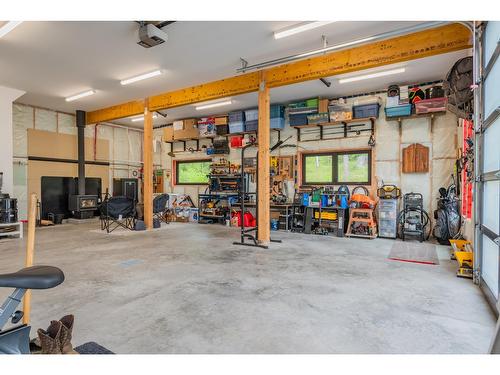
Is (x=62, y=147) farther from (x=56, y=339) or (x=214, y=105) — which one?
(x=56, y=339)

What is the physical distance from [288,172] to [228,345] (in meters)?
6.50

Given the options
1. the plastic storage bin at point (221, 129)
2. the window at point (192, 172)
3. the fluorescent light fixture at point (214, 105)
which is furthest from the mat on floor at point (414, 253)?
the window at point (192, 172)

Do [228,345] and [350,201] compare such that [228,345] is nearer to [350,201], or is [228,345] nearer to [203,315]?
[203,315]

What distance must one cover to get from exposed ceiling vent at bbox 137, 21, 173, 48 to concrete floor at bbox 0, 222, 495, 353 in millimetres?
3337

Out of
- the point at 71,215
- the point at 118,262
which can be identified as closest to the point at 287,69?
the point at 118,262

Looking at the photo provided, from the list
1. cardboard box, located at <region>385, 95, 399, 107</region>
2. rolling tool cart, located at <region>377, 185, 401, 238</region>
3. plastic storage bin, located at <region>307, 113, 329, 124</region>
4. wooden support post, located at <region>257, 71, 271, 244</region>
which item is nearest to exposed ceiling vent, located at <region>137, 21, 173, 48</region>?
wooden support post, located at <region>257, 71, 271, 244</region>

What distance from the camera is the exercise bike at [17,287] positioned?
1.23 meters

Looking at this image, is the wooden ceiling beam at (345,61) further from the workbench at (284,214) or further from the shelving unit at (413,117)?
the workbench at (284,214)

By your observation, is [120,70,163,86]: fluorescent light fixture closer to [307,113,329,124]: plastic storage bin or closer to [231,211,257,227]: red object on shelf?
[307,113,329,124]: plastic storage bin

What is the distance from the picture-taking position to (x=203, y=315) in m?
2.52

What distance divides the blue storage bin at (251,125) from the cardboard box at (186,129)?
2.01 meters

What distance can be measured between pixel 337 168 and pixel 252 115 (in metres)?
2.88

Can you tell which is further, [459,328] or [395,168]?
[395,168]

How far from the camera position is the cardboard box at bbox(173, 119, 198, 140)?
950cm
